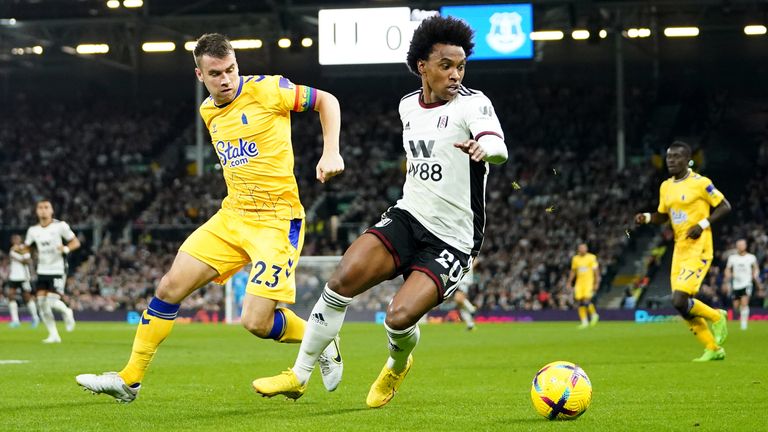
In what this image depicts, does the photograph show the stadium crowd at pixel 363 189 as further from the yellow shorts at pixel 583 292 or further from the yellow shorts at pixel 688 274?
the yellow shorts at pixel 688 274

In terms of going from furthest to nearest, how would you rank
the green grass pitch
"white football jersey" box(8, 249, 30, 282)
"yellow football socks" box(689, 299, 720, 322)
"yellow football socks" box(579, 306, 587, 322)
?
"yellow football socks" box(579, 306, 587, 322), "white football jersey" box(8, 249, 30, 282), "yellow football socks" box(689, 299, 720, 322), the green grass pitch

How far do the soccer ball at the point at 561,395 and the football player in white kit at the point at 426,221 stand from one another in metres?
0.86

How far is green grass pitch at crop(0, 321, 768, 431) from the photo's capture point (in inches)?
287

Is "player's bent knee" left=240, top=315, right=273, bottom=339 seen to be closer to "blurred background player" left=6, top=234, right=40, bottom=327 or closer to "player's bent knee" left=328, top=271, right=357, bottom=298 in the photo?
"player's bent knee" left=328, top=271, right=357, bottom=298

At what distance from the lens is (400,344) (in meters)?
7.87

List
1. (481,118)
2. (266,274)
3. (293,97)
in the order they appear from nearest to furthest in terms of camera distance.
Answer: (481,118) → (266,274) → (293,97)

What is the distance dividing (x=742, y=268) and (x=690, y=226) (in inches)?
556

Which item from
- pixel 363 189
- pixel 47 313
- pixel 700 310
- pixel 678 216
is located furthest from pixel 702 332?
pixel 363 189

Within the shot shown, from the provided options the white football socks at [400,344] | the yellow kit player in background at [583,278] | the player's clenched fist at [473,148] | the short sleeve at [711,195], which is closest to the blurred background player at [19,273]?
the yellow kit player in background at [583,278]

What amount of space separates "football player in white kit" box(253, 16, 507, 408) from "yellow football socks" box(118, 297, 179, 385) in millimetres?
926

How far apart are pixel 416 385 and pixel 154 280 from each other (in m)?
28.9

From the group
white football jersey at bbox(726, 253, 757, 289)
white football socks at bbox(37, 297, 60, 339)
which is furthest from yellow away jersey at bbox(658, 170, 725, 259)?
white football jersey at bbox(726, 253, 757, 289)

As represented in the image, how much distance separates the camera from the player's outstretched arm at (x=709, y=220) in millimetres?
13570

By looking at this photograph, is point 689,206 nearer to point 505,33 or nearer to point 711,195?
point 711,195
